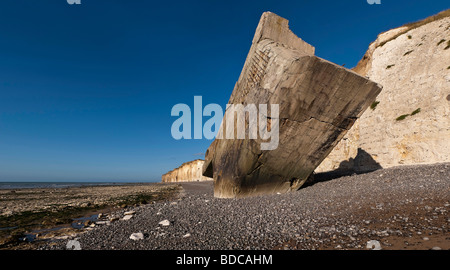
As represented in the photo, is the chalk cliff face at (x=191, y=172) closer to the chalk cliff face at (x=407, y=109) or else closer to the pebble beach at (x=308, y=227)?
the chalk cliff face at (x=407, y=109)

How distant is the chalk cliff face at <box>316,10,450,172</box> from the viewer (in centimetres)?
1369

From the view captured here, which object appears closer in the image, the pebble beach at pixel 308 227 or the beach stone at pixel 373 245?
the beach stone at pixel 373 245

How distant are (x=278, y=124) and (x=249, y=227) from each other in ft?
13.7

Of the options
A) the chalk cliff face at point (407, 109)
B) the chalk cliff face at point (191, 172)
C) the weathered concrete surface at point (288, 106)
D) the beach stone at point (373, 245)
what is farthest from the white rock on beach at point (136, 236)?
the chalk cliff face at point (191, 172)

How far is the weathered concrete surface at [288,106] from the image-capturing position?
6.95m

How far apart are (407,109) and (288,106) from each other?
14.8 meters

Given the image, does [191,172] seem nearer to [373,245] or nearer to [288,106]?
[288,106]

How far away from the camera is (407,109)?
52.6 ft

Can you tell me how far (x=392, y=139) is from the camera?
16031mm

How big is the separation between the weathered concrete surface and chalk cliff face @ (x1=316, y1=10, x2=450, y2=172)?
10.4 m

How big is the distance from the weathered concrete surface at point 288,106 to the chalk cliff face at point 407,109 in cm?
1044

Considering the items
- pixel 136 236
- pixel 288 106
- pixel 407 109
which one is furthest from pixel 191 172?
pixel 136 236
